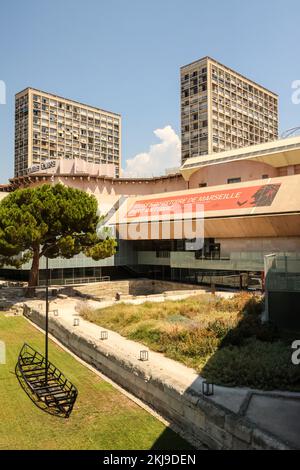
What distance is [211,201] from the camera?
43.8 m

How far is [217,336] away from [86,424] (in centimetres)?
942

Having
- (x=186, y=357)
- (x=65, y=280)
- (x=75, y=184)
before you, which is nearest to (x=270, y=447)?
(x=186, y=357)

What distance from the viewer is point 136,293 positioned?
51531 millimetres

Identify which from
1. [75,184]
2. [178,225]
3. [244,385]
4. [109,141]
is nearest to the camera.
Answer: [244,385]

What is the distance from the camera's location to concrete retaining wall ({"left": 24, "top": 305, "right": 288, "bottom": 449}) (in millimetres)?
11372

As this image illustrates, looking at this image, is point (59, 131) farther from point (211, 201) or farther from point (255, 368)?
point (255, 368)

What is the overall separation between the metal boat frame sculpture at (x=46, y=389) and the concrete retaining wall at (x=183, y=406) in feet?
8.28

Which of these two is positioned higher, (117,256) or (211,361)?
(117,256)

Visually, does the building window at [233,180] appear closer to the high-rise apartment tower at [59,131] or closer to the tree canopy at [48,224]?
the tree canopy at [48,224]

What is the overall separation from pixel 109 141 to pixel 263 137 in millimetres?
48199

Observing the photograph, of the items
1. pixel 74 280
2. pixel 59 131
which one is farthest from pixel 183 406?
pixel 59 131

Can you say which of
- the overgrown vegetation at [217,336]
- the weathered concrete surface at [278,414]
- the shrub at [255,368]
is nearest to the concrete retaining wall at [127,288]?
the overgrown vegetation at [217,336]

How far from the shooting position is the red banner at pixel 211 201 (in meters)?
39.6
